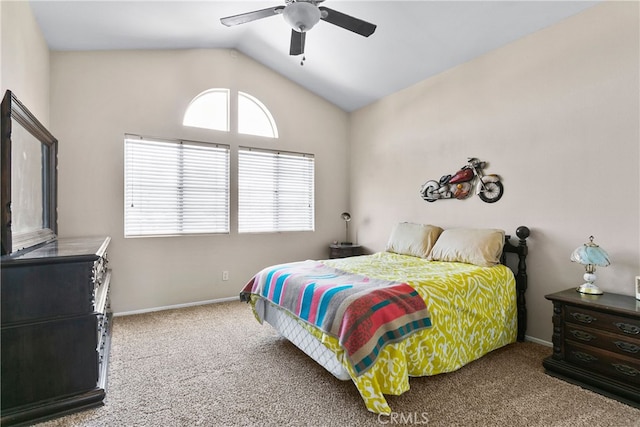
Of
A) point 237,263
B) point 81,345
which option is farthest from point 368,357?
point 237,263

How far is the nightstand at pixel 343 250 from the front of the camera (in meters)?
4.75

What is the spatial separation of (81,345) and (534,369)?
3.13 m

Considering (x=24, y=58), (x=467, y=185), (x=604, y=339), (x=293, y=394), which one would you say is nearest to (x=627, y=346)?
A: (x=604, y=339)

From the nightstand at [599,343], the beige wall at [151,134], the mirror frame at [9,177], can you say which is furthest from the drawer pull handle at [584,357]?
the mirror frame at [9,177]

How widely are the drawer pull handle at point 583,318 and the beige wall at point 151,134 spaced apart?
3336 mm

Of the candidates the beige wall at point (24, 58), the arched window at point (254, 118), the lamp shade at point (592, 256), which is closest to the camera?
the beige wall at point (24, 58)

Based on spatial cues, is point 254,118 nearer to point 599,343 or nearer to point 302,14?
point 302,14

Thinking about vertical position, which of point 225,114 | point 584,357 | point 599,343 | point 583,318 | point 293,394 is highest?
point 225,114

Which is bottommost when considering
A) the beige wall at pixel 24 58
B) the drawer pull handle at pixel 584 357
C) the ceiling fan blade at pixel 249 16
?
the drawer pull handle at pixel 584 357

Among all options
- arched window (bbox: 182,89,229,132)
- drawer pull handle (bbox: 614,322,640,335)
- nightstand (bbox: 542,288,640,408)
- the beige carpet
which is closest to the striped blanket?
the beige carpet

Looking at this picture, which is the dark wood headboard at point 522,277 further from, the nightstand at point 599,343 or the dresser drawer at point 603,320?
the dresser drawer at point 603,320

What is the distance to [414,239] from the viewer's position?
3.69m

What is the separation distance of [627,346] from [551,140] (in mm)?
1711

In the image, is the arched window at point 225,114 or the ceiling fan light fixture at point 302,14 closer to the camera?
the ceiling fan light fixture at point 302,14
